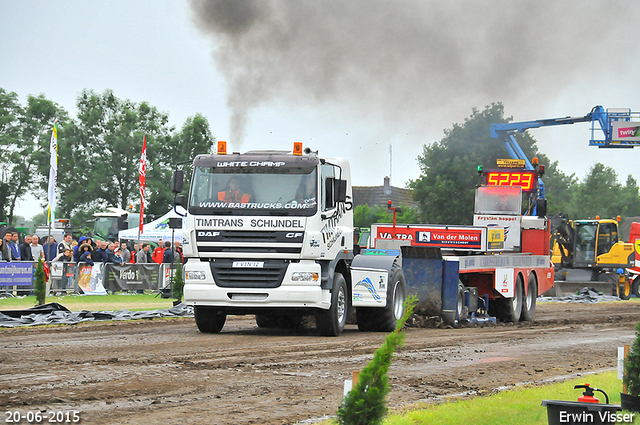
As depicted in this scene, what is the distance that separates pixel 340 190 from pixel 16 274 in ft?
38.1

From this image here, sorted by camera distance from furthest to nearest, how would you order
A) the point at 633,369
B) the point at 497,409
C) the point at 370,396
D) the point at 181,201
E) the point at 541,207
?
1. the point at 541,207
2. the point at 181,201
3. the point at 497,409
4. the point at 633,369
5. the point at 370,396

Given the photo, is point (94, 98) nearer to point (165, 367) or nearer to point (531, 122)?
point (531, 122)

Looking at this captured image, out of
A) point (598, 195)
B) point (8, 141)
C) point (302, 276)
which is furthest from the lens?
point (598, 195)

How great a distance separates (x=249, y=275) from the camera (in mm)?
14117

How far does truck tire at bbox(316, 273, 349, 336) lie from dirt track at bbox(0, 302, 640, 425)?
347 millimetres

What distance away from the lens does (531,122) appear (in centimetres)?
3791

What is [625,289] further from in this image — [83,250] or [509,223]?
[83,250]

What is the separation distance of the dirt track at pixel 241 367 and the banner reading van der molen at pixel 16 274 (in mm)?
6733

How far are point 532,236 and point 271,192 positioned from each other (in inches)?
419

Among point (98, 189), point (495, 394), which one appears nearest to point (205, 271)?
point (495, 394)

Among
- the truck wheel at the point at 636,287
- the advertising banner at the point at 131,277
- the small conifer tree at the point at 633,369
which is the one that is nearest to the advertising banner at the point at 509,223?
the advertising banner at the point at 131,277

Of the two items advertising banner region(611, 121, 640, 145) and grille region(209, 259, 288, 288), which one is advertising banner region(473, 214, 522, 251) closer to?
grille region(209, 259, 288, 288)

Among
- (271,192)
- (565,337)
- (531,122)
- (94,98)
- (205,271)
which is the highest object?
(94,98)

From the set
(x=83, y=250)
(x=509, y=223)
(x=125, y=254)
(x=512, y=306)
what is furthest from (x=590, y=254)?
(x=83, y=250)
